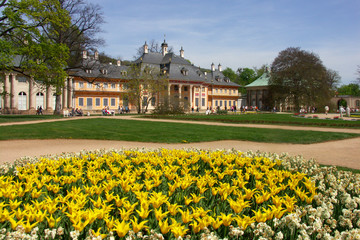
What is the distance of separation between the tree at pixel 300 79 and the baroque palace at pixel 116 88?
56.1 ft

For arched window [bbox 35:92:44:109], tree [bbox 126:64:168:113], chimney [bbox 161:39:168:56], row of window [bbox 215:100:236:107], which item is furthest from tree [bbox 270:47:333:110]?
arched window [bbox 35:92:44:109]

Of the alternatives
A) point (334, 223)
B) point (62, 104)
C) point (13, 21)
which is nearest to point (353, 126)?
point (334, 223)

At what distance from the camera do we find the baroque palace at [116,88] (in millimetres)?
49312

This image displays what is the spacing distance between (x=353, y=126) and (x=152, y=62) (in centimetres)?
5093

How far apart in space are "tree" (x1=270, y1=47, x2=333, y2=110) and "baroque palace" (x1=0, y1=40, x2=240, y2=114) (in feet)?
56.1

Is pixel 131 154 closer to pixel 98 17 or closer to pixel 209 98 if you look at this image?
pixel 98 17

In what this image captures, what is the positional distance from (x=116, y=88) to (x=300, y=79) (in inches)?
1491

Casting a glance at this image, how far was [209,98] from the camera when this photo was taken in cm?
7931

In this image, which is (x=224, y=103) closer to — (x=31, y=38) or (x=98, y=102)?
(x=98, y=102)

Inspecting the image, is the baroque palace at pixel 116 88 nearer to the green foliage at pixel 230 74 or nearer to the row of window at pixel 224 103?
the row of window at pixel 224 103

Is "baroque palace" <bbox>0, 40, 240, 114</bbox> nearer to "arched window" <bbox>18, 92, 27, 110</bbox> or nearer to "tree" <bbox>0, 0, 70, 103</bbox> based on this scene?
"arched window" <bbox>18, 92, 27, 110</bbox>

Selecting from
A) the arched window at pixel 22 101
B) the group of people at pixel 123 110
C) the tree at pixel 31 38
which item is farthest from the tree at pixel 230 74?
the tree at pixel 31 38

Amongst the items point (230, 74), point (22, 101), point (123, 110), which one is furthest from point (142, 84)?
point (230, 74)

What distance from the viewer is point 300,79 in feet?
203
